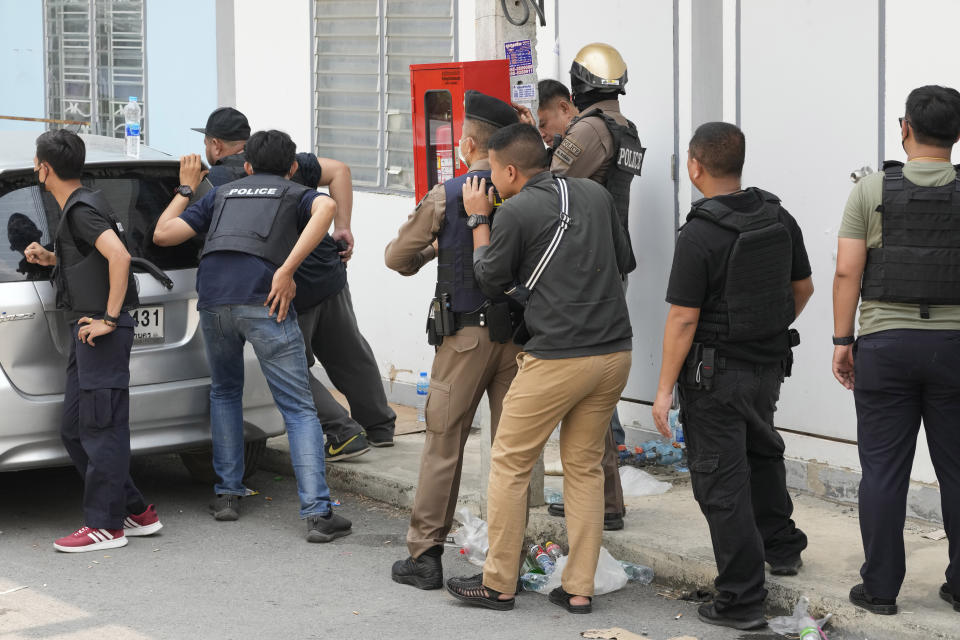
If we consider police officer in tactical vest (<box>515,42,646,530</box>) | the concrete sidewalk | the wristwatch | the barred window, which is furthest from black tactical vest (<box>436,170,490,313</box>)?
the barred window

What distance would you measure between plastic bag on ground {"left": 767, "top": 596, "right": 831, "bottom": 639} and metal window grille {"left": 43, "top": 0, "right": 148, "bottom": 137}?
27.7 ft

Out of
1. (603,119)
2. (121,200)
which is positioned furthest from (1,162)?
(603,119)

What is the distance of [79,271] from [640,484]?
2.89m

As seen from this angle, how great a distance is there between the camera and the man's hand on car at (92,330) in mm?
5508

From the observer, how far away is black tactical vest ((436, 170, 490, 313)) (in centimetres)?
500

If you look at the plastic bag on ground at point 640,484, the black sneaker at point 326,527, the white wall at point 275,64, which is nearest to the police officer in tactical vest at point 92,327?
the black sneaker at point 326,527

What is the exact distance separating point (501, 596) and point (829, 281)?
94.9 inches

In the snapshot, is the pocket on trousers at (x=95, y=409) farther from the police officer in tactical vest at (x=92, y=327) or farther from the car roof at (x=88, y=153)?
the car roof at (x=88, y=153)

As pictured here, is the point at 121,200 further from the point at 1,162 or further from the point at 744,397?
the point at 744,397

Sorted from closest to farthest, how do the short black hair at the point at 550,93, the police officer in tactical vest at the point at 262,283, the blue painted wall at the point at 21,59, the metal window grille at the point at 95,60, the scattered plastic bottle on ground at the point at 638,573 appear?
1. the scattered plastic bottle on ground at the point at 638,573
2. the police officer in tactical vest at the point at 262,283
3. the short black hair at the point at 550,93
4. the metal window grille at the point at 95,60
5. the blue painted wall at the point at 21,59

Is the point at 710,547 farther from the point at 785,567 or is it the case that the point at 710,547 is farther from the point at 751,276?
the point at 751,276

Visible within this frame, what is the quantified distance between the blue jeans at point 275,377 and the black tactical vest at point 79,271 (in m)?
0.51

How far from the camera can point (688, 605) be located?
16.4ft

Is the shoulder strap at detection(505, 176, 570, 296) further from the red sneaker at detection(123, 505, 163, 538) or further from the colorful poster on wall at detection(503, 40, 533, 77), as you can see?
the red sneaker at detection(123, 505, 163, 538)
